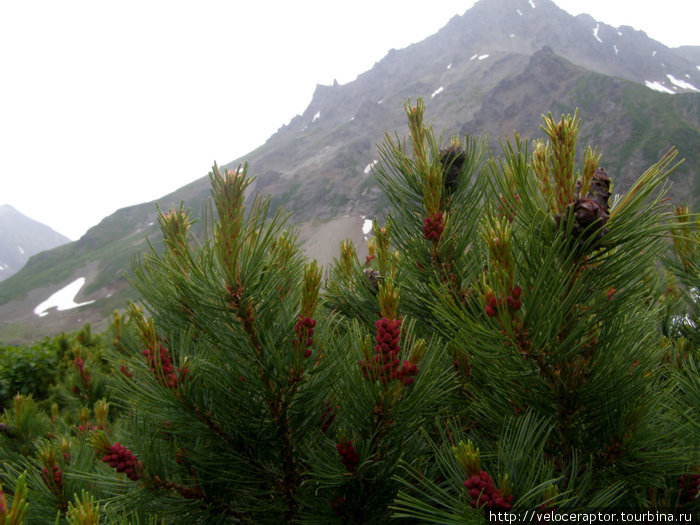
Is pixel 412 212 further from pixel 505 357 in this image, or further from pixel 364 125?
pixel 364 125

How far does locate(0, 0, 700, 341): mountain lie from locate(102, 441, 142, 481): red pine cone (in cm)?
5960

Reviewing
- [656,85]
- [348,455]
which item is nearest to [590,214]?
[348,455]

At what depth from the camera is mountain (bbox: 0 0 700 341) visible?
8031 cm

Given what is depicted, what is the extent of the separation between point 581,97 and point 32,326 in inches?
5630

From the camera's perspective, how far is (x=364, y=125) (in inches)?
5202

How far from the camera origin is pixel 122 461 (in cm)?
148

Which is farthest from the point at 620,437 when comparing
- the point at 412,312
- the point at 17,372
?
the point at 17,372

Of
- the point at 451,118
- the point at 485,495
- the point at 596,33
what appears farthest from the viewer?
the point at 596,33

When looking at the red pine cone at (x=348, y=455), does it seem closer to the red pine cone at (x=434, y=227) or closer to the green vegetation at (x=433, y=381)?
the green vegetation at (x=433, y=381)

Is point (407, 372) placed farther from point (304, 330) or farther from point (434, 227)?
point (434, 227)

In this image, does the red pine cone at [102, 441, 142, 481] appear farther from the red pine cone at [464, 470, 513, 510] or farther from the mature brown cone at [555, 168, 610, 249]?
the mature brown cone at [555, 168, 610, 249]

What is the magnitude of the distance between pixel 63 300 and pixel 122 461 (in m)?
120

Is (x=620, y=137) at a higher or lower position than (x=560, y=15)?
lower

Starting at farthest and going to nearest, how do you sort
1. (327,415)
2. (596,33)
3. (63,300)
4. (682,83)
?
(596,33) → (682,83) → (63,300) → (327,415)
